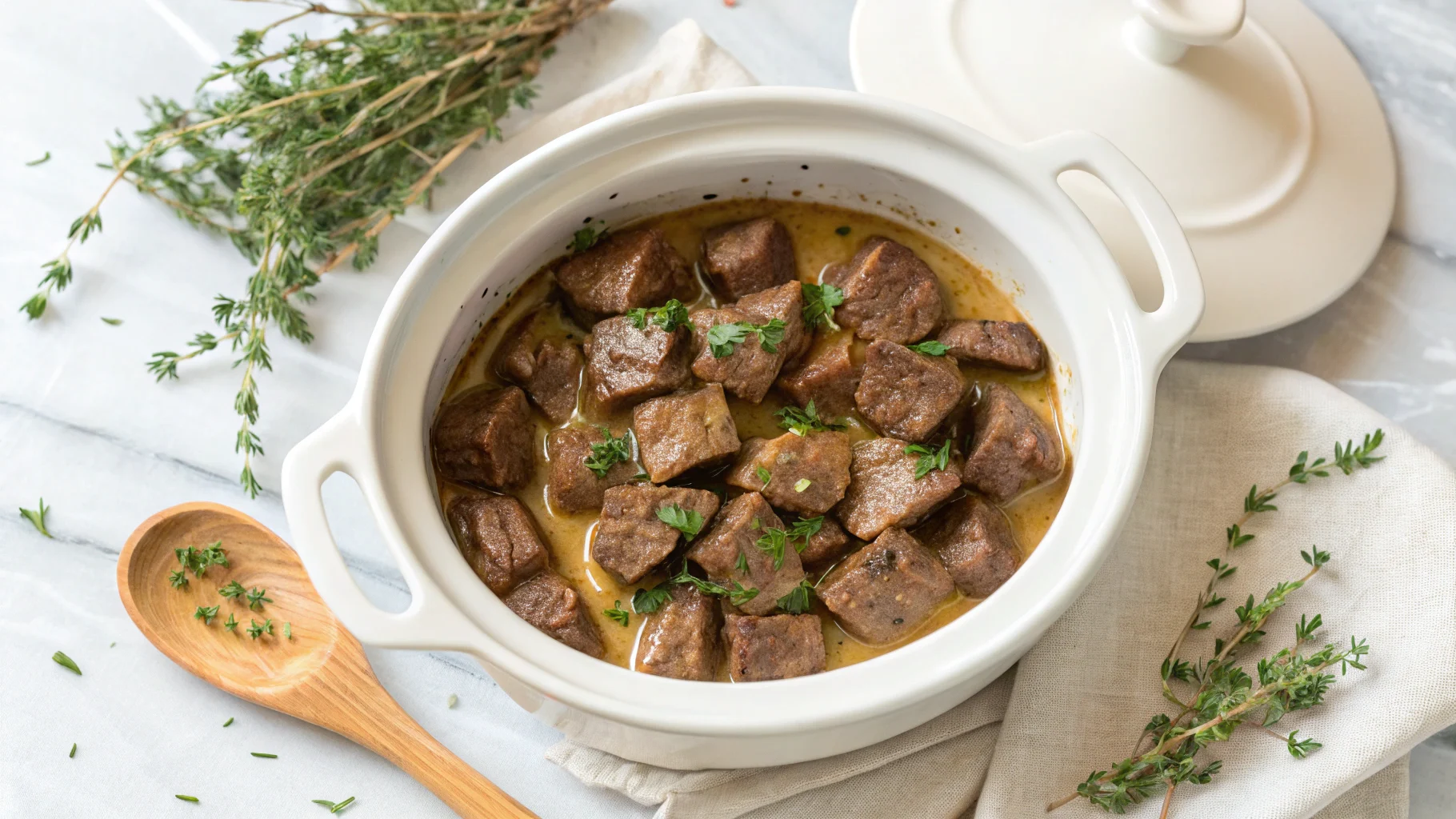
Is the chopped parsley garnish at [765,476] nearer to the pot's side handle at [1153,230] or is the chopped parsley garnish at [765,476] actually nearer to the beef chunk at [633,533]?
the beef chunk at [633,533]

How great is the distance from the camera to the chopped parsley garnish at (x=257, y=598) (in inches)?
122

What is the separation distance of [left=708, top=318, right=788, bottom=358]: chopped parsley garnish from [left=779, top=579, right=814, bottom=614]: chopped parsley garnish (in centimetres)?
56

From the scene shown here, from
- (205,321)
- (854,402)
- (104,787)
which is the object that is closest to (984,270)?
(854,402)

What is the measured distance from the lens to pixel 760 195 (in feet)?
9.64

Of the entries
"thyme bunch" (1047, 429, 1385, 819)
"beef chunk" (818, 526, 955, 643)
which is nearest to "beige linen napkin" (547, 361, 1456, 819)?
"thyme bunch" (1047, 429, 1385, 819)

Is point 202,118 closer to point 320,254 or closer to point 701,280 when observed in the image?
point 320,254

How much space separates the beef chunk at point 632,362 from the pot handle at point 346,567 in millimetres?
605

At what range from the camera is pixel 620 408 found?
110 inches

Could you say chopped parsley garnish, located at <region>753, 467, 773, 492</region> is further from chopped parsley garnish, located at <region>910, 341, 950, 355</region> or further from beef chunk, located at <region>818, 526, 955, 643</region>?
chopped parsley garnish, located at <region>910, 341, 950, 355</region>

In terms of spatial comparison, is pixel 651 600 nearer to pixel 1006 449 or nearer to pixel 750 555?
pixel 750 555

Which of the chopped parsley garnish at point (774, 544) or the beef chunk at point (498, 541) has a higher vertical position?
the beef chunk at point (498, 541)

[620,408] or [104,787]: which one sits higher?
[620,408]

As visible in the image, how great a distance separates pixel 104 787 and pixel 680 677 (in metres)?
1.75

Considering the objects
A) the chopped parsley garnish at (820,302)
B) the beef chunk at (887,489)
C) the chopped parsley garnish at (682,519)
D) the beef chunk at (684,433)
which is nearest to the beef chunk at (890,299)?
the chopped parsley garnish at (820,302)
